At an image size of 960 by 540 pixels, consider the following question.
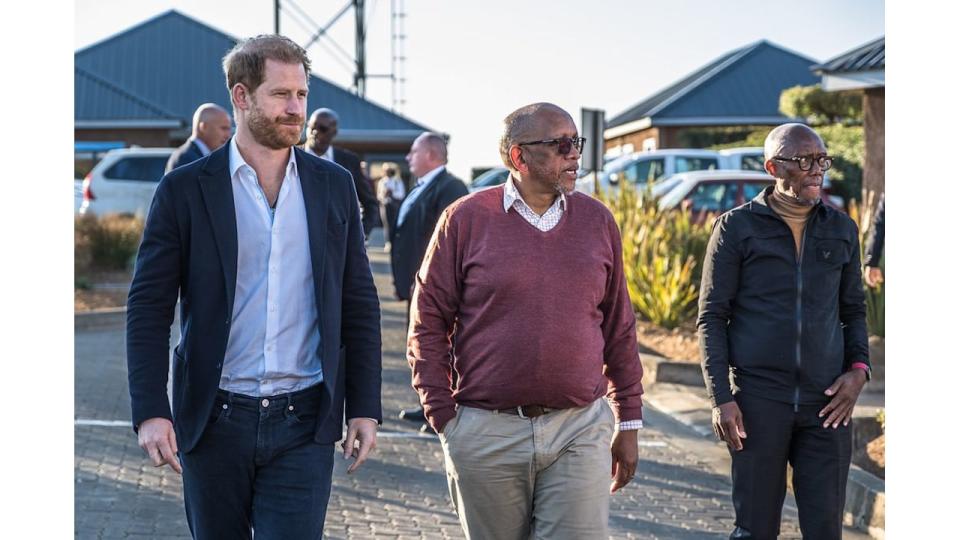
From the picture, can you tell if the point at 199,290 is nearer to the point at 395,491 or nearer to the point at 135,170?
the point at 395,491

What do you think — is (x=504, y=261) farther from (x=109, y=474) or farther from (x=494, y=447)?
(x=109, y=474)

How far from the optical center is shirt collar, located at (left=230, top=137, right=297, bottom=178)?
4.07 metres

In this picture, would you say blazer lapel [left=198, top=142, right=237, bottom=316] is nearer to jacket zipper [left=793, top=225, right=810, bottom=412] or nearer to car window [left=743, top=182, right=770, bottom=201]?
jacket zipper [left=793, top=225, right=810, bottom=412]

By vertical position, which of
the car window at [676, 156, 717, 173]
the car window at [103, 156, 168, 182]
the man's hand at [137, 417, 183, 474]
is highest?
the car window at [676, 156, 717, 173]

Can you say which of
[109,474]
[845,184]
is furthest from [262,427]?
[845,184]

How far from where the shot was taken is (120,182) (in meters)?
23.9

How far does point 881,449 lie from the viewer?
7836 mm

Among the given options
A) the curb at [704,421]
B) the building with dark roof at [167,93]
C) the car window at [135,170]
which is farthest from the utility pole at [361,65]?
the curb at [704,421]

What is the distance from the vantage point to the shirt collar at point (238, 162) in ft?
13.3

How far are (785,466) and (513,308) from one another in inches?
59.7

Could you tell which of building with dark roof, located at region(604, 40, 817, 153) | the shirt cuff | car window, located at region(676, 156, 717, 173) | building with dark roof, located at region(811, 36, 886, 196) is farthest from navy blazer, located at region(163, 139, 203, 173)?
building with dark roof, located at region(604, 40, 817, 153)

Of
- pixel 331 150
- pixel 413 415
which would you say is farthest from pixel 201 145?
pixel 413 415

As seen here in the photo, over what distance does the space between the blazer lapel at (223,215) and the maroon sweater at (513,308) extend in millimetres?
754

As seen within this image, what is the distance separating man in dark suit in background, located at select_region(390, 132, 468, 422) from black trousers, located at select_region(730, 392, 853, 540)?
13.1ft
